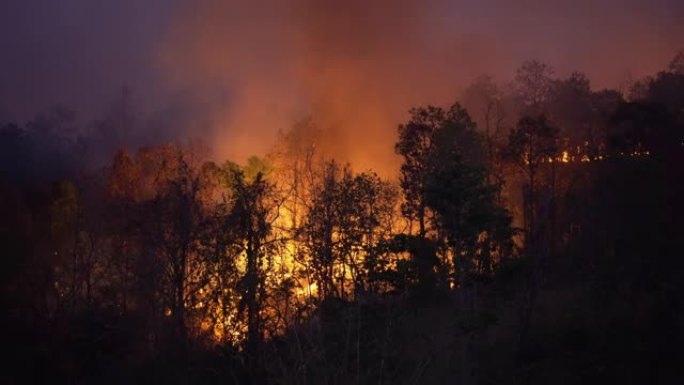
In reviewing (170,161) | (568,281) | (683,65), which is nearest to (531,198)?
(568,281)

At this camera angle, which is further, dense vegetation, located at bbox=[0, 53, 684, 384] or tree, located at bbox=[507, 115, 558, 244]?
tree, located at bbox=[507, 115, 558, 244]

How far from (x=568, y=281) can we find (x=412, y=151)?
6037 mm

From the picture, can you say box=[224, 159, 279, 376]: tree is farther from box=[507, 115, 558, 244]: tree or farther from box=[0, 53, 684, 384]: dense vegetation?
box=[507, 115, 558, 244]: tree

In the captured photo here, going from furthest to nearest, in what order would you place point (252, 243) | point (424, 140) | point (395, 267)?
point (424, 140) < point (252, 243) < point (395, 267)

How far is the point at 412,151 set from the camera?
71.6ft

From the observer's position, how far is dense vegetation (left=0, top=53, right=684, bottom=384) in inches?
592

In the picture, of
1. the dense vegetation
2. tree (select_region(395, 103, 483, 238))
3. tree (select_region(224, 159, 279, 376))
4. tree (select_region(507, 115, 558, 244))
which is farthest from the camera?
tree (select_region(507, 115, 558, 244))

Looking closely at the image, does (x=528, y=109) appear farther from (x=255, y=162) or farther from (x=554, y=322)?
(x=554, y=322)

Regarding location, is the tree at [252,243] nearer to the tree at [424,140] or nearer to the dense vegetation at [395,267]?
the dense vegetation at [395,267]

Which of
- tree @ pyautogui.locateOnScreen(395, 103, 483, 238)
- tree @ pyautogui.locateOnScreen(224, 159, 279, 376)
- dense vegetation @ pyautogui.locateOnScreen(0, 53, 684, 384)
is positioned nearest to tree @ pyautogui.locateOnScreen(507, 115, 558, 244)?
dense vegetation @ pyautogui.locateOnScreen(0, 53, 684, 384)

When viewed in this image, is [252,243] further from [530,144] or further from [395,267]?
[530,144]

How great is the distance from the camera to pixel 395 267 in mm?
16391

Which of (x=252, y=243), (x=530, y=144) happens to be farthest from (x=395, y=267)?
(x=530, y=144)

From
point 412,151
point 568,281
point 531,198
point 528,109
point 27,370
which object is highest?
point 528,109
